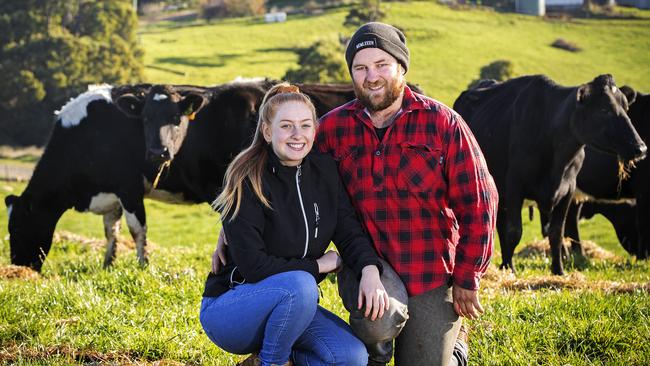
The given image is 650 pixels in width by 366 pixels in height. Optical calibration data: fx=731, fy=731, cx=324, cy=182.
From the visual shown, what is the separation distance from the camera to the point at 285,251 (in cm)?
457

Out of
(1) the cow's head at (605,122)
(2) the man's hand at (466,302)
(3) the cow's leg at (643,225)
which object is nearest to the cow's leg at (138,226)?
(1) the cow's head at (605,122)

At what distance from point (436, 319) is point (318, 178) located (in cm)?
120

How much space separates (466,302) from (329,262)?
0.92 metres

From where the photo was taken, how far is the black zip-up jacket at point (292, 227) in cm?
445

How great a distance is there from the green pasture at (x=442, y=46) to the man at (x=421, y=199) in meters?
40.8

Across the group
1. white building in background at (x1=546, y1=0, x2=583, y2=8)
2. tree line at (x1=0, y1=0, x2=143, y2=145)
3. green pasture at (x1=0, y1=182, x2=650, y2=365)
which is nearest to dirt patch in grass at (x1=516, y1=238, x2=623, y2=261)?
green pasture at (x1=0, y1=182, x2=650, y2=365)

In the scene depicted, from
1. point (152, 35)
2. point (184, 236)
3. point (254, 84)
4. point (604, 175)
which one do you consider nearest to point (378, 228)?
point (254, 84)

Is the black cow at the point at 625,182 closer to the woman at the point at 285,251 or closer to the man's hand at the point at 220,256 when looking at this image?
the woman at the point at 285,251

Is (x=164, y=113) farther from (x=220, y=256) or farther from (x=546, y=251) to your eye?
(x=546, y=251)

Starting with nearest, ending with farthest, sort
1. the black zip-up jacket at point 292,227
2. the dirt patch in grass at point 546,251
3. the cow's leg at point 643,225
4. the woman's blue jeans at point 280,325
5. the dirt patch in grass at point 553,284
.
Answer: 1. the woman's blue jeans at point 280,325
2. the black zip-up jacket at point 292,227
3. the dirt patch in grass at point 553,284
4. the cow's leg at point 643,225
5. the dirt patch in grass at point 546,251

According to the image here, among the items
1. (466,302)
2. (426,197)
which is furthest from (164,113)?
(466,302)

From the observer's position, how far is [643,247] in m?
12.7

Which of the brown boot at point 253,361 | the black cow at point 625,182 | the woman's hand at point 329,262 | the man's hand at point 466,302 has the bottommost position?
the black cow at point 625,182

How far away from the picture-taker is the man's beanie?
484 cm
